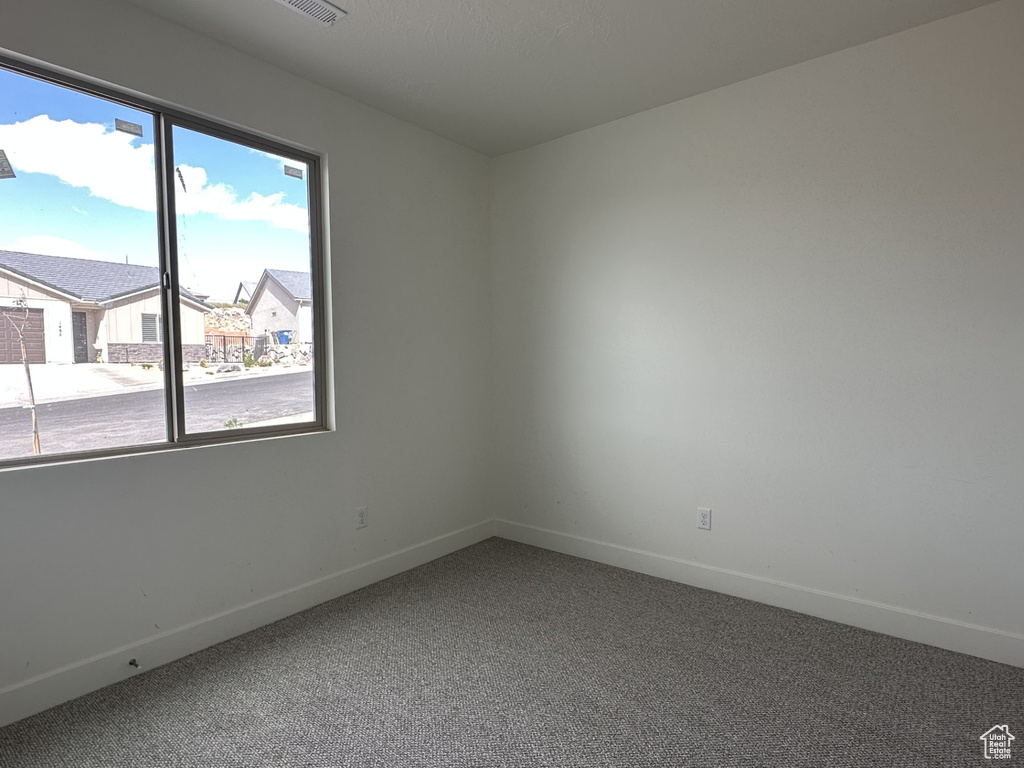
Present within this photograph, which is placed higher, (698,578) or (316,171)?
(316,171)

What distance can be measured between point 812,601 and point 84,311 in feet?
12.0

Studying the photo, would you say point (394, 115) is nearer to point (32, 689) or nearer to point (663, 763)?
point (32, 689)

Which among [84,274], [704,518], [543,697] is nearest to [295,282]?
[84,274]

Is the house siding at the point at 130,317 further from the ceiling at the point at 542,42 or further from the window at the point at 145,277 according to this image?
the ceiling at the point at 542,42

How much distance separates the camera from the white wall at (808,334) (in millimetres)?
2471

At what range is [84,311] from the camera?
2.37m

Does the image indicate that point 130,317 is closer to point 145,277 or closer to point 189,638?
point 145,277

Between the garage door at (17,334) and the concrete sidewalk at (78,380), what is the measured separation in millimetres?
38

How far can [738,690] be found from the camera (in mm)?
2252

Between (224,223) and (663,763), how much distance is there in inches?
117

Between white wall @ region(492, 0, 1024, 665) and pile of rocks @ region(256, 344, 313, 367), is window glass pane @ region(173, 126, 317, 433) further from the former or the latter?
white wall @ region(492, 0, 1024, 665)

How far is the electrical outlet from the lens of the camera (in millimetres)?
3279

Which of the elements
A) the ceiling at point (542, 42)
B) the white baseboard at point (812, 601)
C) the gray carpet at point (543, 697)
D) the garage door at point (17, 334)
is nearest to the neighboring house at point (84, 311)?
the garage door at point (17, 334)

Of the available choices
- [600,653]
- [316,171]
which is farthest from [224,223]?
[600,653]
